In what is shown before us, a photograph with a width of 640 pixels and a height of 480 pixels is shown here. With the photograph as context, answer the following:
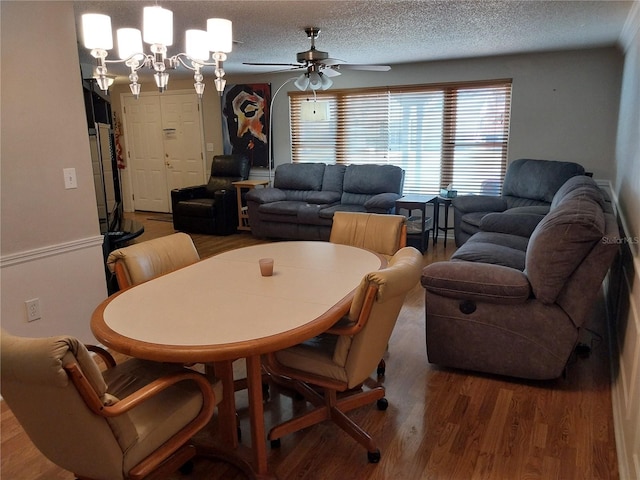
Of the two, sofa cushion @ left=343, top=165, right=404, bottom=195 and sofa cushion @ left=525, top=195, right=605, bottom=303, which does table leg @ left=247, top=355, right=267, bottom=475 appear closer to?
sofa cushion @ left=525, top=195, right=605, bottom=303

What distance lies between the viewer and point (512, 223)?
3996mm

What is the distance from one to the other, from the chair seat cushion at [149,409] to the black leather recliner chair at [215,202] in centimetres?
463

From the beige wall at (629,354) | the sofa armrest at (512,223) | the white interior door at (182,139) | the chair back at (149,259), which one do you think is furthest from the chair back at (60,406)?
the white interior door at (182,139)

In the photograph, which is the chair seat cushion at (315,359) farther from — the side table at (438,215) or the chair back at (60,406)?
the side table at (438,215)

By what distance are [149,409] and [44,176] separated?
1.71 metres

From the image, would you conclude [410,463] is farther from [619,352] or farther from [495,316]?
[619,352]

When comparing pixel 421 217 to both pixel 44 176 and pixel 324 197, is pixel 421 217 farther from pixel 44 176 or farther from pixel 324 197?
pixel 44 176

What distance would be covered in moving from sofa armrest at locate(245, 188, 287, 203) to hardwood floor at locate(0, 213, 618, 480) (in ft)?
11.8

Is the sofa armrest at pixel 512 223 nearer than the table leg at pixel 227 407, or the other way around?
the table leg at pixel 227 407

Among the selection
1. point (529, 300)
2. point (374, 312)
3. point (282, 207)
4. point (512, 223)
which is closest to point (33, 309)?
point (374, 312)

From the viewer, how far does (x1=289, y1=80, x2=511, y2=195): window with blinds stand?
18.5 ft

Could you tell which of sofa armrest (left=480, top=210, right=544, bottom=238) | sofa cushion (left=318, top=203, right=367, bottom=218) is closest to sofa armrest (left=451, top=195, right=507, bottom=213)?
sofa armrest (left=480, top=210, right=544, bottom=238)

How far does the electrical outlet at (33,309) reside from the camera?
2.59m

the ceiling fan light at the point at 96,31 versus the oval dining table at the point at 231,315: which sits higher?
the ceiling fan light at the point at 96,31
